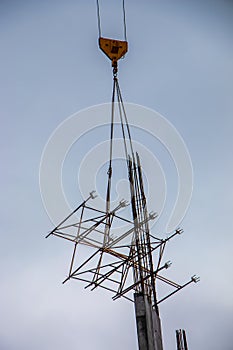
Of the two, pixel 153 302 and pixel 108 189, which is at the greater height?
pixel 108 189

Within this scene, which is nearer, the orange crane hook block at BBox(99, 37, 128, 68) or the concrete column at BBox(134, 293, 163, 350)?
the concrete column at BBox(134, 293, 163, 350)

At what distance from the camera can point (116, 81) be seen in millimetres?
22453

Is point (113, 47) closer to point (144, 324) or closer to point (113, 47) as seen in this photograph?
point (113, 47)

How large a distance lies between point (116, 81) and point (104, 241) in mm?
7246

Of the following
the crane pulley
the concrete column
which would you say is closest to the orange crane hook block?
the crane pulley

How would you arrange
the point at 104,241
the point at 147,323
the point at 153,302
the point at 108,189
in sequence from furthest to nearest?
1. the point at 153,302
2. the point at 108,189
3. the point at 104,241
4. the point at 147,323

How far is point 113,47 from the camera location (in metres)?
20.8

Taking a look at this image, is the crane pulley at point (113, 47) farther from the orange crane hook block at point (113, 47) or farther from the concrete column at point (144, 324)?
the concrete column at point (144, 324)

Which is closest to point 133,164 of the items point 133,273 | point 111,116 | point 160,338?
point 111,116

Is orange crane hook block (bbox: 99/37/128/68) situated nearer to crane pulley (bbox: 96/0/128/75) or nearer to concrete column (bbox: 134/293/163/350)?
crane pulley (bbox: 96/0/128/75)

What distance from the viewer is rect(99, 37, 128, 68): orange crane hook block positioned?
2070 centimetres

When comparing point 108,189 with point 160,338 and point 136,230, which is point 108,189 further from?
point 160,338

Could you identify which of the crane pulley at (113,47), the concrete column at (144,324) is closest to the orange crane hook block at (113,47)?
the crane pulley at (113,47)

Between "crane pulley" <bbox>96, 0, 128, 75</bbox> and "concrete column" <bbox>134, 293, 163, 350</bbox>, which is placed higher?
"crane pulley" <bbox>96, 0, 128, 75</bbox>
